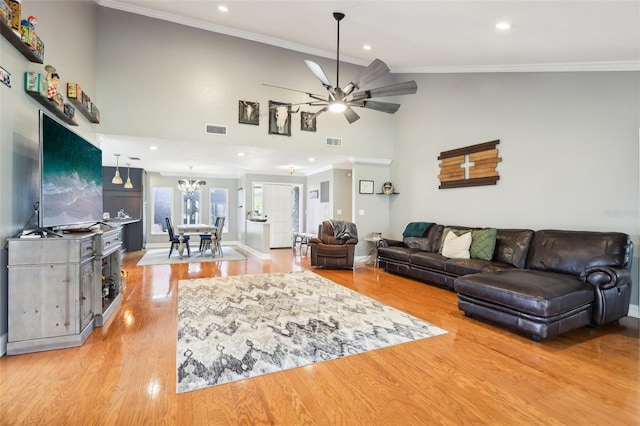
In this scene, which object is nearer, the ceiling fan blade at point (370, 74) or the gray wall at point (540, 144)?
the ceiling fan blade at point (370, 74)

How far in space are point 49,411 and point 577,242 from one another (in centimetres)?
501

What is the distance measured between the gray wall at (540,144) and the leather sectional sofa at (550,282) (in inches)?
17.9

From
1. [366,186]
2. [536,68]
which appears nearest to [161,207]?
[366,186]

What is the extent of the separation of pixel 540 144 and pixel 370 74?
9.18ft

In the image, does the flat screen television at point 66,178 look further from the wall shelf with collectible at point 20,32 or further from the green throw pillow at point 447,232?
the green throw pillow at point 447,232

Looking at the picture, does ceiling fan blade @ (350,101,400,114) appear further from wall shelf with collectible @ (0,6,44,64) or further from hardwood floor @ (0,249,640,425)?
wall shelf with collectible @ (0,6,44,64)

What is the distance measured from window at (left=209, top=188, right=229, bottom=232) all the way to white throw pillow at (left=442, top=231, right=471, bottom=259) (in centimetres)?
761

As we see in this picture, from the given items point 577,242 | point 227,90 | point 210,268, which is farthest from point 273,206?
point 577,242

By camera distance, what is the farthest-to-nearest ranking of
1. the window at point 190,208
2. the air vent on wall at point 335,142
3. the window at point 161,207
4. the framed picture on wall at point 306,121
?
the window at point 190,208, the window at point 161,207, the air vent on wall at point 335,142, the framed picture on wall at point 306,121

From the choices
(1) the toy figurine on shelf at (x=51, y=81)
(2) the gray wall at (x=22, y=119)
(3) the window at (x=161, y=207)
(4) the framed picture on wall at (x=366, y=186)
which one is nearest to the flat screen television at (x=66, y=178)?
(2) the gray wall at (x=22, y=119)

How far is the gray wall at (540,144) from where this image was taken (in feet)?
12.1

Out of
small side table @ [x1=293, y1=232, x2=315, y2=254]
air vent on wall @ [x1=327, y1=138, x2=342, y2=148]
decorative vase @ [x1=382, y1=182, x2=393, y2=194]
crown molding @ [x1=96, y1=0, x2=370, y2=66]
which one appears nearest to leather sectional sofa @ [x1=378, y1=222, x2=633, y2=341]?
decorative vase @ [x1=382, y1=182, x2=393, y2=194]

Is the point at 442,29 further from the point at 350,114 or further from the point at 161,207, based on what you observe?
the point at 161,207

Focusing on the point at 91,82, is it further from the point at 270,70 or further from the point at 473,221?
the point at 473,221
